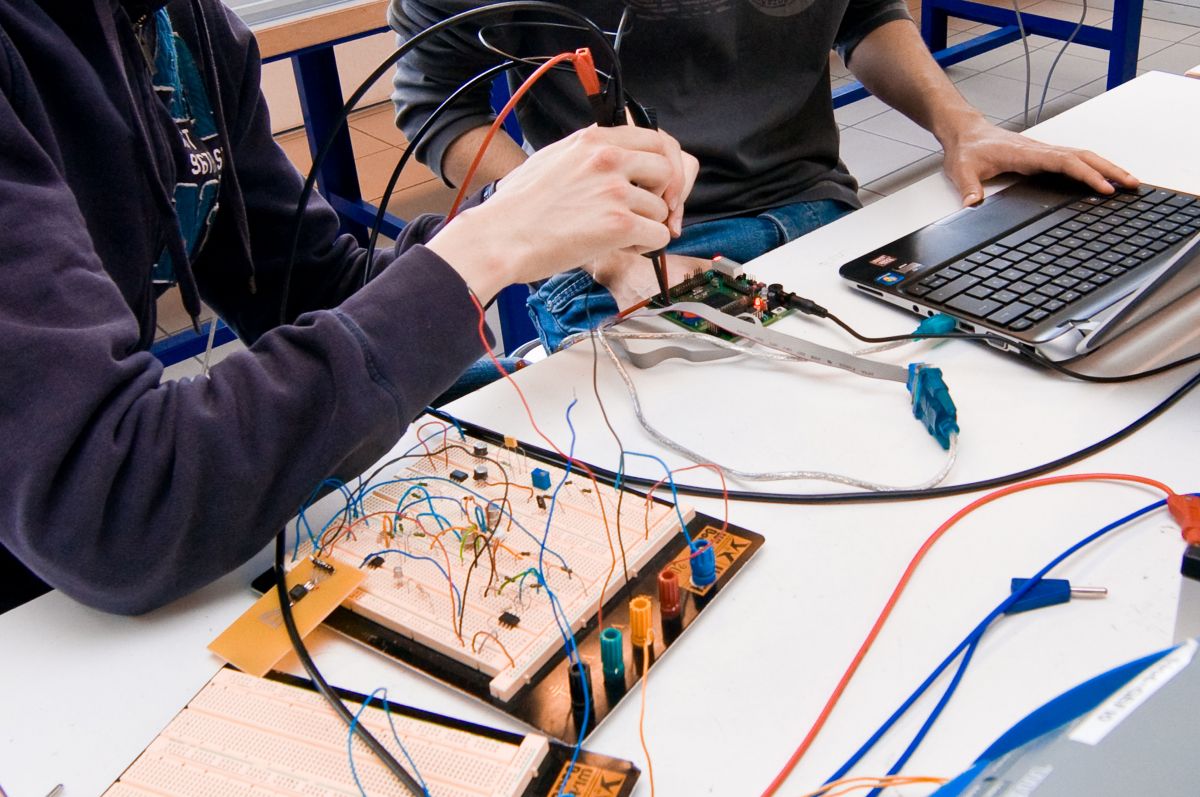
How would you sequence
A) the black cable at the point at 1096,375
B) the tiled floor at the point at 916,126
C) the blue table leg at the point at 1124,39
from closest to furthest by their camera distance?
the black cable at the point at 1096,375 < the blue table leg at the point at 1124,39 < the tiled floor at the point at 916,126

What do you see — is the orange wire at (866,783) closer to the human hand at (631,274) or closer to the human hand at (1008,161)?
the human hand at (631,274)

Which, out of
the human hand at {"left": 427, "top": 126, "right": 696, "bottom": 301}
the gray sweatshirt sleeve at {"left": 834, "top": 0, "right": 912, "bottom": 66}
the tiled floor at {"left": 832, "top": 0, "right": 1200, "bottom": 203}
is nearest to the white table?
the human hand at {"left": 427, "top": 126, "right": 696, "bottom": 301}

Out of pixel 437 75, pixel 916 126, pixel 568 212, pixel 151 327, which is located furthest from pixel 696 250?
pixel 916 126

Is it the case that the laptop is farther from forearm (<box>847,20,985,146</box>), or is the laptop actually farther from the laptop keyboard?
forearm (<box>847,20,985,146</box>)

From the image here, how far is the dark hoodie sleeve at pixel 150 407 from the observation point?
612 mm

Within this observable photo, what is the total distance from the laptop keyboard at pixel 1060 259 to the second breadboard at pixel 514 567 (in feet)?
1.32

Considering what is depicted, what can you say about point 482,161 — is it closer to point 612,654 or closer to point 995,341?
point 995,341

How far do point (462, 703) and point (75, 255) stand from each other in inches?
15.1

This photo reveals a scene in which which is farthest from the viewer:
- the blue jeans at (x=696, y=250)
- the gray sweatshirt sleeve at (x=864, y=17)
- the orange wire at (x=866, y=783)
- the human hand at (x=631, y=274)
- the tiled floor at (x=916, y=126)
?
the tiled floor at (x=916, y=126)

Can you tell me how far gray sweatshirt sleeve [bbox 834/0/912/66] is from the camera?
5.23 feet

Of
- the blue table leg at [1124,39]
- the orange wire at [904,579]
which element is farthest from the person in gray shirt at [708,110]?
the blue table leg at [1124,39]

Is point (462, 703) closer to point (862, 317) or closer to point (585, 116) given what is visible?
point (862, 317)

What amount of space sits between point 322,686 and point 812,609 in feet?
1.02

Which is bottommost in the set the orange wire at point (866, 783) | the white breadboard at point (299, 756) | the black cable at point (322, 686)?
the orange wire at point (866, 783)
